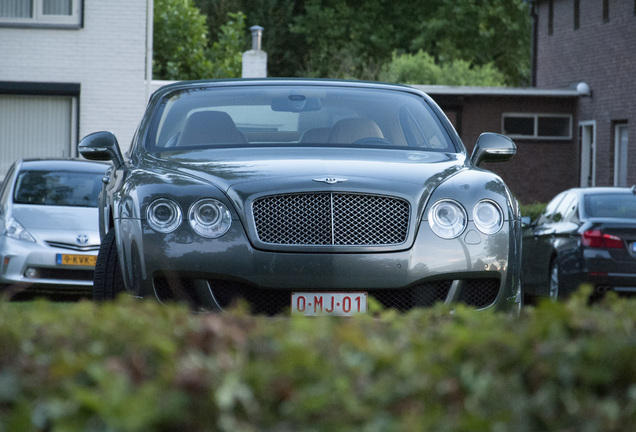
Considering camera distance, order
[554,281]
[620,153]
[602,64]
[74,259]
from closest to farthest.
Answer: [74,259] → [554,281] → [620,153] → [602,64]

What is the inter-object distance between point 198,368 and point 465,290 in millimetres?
3398

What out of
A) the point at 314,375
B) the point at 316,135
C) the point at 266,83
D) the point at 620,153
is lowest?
the point at 314,375

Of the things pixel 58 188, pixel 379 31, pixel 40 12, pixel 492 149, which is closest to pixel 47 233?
pixel 58 188

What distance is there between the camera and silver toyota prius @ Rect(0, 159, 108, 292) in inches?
440

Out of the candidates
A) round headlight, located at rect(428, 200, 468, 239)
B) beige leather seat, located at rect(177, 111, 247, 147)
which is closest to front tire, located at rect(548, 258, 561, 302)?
beige leather seat, located at rect(177, 111, 247, 147)

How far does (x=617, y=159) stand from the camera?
27.3 metres

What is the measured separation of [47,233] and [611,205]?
6040 millimetres

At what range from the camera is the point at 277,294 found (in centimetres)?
513

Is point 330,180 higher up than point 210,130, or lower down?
lower down

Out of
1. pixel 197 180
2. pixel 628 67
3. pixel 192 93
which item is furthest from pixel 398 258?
pixel 628 67

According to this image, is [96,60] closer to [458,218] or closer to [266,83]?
[266,83]

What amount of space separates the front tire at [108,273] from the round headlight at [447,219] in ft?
5.07

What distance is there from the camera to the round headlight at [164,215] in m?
5.13

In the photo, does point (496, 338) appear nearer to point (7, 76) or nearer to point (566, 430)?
point (566, 430)
